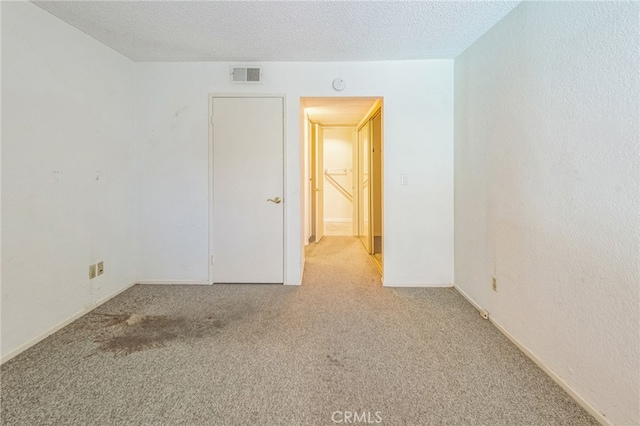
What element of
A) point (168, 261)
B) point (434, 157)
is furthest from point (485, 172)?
point (168, 261)

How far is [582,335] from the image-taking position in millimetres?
1374

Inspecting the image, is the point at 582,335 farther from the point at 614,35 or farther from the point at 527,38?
the point at 527,38

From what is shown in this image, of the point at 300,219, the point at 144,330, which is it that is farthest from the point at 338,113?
the point at 144,330

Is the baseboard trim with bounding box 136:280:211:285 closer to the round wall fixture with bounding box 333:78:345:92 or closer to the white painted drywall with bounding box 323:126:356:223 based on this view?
the round wall fixture with bounding box 333:78:345:92

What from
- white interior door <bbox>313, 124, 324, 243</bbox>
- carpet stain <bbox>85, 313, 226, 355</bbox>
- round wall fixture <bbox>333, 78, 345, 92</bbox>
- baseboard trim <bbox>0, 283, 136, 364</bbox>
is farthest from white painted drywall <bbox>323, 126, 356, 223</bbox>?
carpet stain <bbox>85, 313, 226, 355</bbox>

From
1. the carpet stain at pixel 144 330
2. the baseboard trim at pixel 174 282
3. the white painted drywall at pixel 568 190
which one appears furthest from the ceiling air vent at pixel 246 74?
the carpet stain at pixel 144 330

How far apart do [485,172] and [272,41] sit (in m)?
2.10

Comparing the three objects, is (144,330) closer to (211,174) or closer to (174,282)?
(174,282)

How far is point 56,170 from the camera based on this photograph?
2066 mm

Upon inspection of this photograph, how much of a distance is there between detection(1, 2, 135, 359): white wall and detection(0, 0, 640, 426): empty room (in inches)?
0.6

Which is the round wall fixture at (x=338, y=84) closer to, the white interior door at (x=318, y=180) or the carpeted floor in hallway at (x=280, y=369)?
the carpeted floor in hallway at (x=280, y=369)

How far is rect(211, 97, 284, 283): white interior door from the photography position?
2.94 m

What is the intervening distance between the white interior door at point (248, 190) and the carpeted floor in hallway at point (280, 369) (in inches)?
20.8

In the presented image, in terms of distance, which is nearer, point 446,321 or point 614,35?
point 614,35
